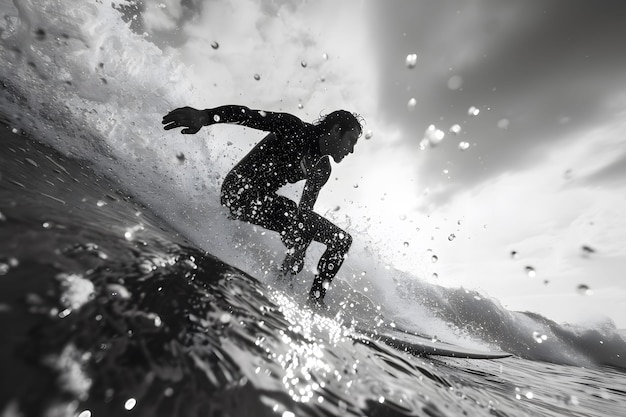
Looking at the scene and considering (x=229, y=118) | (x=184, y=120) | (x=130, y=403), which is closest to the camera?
(x=130, y=403)

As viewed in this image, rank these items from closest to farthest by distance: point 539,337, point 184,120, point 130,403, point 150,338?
1. point 130,403
2. point 150,338
3. point 184,120
4. point 539,337

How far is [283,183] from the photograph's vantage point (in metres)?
3.31

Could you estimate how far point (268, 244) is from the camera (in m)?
5.58

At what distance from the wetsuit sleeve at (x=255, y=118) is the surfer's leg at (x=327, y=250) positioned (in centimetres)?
97

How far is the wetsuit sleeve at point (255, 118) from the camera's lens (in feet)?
8.34

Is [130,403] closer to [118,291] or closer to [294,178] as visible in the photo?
[118,291]

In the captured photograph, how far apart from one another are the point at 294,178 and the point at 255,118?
0.85 m

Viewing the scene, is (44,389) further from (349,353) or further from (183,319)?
(349,353)

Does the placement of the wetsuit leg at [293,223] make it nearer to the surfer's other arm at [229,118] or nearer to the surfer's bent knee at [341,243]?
the surfer's bent knee at [341,243]

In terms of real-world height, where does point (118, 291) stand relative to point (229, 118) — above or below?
below

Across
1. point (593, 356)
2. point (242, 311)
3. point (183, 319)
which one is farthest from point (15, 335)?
point (593, 356)

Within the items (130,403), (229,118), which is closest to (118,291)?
(130,403)

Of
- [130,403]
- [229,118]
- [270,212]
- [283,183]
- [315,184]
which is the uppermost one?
[315,184]

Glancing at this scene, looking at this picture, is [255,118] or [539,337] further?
[539,337]
